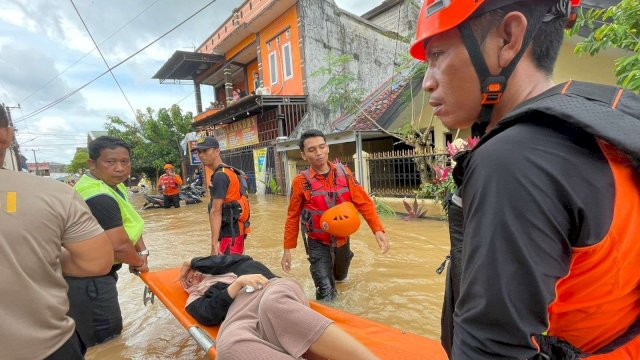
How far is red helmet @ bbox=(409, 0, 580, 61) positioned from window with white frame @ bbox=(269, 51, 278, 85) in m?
14.4

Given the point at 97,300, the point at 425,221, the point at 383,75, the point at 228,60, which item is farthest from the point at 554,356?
the point at 228,60

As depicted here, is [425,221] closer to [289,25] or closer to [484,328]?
[484,328]

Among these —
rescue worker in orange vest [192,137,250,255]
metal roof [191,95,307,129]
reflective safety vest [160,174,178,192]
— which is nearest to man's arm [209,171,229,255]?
rescue worker in orange vest [192,137,250,255]

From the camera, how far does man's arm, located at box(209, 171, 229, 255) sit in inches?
148

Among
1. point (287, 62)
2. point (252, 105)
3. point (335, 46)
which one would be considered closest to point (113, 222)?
→ point (252, 105)

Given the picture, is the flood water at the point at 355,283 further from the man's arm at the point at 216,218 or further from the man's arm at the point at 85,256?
the man's arm at the point at 85,256

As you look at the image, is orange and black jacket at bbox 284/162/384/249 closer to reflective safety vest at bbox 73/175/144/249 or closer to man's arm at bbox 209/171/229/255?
man's arm at bbox 209/171/229/255

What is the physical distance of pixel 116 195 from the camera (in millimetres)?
2758

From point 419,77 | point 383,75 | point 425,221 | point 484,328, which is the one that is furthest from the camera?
point 383,75

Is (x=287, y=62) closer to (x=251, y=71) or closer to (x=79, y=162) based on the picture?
(x=251, y=71)

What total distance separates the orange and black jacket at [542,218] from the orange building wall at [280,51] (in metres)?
13.3

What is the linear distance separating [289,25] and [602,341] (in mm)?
14172

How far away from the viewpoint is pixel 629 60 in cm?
270

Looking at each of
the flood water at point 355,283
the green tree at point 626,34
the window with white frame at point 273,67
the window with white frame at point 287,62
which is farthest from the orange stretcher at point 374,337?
the window with white frame at point 273,67
